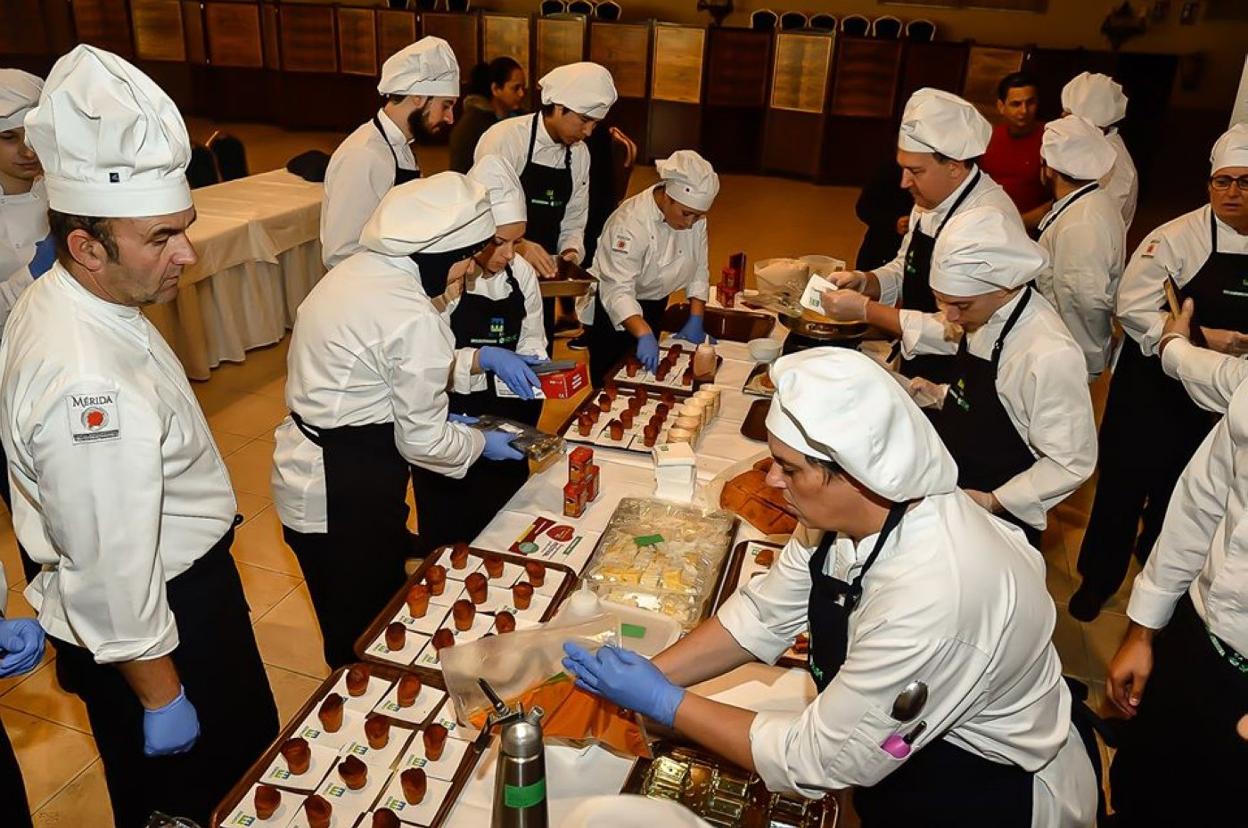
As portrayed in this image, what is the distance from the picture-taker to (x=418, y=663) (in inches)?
74.5

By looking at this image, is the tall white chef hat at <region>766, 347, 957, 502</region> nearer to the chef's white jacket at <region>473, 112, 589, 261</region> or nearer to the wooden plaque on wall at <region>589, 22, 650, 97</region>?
the chef's white jacket at <region>473, 112, 589, 261</region>

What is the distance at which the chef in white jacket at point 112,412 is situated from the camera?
151 centimetres

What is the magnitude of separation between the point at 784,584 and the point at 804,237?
21.8 ft

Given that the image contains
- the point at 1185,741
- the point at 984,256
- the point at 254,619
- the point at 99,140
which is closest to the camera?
the point at 99,140

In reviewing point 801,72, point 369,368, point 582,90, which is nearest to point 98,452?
point 369,368

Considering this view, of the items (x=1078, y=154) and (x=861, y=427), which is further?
(x=1078, y=154)

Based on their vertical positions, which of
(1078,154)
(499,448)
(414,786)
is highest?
(1078,154)

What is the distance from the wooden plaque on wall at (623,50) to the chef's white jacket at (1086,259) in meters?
7.01

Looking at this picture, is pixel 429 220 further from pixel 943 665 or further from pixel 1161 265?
pixel 1161 265

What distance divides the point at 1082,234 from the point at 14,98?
3.61m

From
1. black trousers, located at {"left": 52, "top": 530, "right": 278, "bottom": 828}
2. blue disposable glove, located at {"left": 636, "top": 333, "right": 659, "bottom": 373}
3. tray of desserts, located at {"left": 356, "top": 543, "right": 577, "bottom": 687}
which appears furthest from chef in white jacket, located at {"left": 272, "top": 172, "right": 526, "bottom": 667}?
blue disposable glove, located at {"left": 636, "top": 333, "right": 659, "bottom": 373}

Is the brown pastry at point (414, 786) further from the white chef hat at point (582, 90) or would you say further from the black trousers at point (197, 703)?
the white chef hat at point (582, 90)

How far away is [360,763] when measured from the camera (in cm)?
161

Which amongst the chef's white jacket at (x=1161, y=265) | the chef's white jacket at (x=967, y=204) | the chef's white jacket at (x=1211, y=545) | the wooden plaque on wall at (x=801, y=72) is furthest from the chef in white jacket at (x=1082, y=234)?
the wooden plaque on wall at (x=801, y=72)
